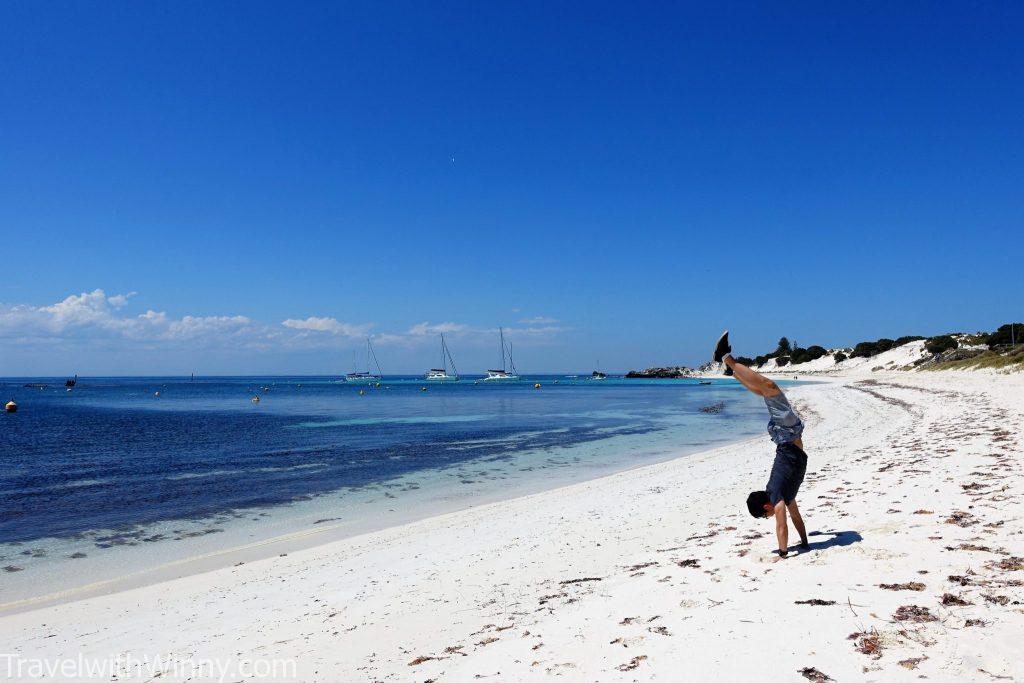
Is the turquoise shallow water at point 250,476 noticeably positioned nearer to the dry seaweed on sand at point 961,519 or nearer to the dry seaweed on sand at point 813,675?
the dry seaweed on sand at point 961,519

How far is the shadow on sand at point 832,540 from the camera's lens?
7261 mm

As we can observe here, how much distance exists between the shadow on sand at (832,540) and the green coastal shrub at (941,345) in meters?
103

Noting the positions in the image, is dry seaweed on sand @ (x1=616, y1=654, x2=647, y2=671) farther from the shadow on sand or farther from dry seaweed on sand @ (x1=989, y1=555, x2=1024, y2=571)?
dry seaweed on sand @ (x1=989, y1=555, x2=1024, y2=571)

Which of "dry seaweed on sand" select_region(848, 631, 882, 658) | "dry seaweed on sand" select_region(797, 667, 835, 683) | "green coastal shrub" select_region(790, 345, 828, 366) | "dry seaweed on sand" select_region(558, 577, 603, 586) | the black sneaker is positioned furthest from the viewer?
"green coastal shrub" select_region(790, 345, 828, 366)

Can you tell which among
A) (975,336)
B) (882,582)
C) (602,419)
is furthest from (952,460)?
(975,336)

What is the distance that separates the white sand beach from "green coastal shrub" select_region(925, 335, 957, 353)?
3757 inches

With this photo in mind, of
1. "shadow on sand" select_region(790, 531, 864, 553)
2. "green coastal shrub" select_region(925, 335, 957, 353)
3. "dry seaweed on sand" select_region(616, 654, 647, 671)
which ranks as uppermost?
"green coastal shrub" select_region(925, 335, 957, 353)

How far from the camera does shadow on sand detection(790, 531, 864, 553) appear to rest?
7261 mm

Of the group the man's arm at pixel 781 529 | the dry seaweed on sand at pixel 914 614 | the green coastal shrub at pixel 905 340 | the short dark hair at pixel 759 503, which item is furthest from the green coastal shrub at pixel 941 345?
the dry seaweed on sand at pixel 914 614

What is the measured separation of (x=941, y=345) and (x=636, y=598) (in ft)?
354

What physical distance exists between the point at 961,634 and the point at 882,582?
1.32 meters

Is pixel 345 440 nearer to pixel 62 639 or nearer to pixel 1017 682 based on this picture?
pixel 62 639

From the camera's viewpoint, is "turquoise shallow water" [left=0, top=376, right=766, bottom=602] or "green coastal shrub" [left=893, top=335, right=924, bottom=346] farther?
"green coastal shrub" [left=893, top=335, right=924, bottom=346]

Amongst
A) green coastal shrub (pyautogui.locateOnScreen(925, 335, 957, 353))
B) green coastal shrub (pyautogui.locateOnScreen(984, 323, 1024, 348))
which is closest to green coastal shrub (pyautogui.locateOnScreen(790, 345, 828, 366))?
green coastal shrub (pyautogui.locateOnScreen(925, 335, 957, 353))
